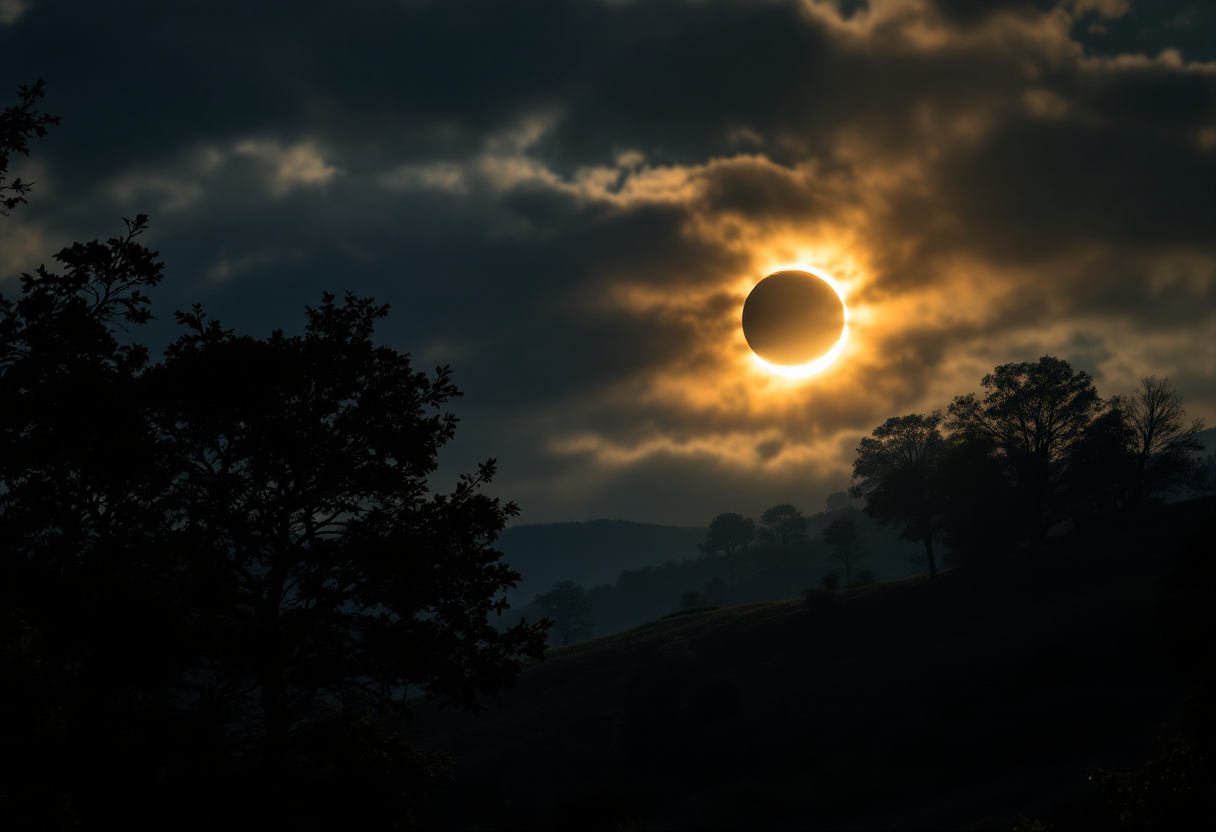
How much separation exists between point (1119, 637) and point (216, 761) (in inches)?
1788

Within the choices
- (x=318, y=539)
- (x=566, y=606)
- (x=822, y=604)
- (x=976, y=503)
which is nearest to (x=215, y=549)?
(x=318, y=539)

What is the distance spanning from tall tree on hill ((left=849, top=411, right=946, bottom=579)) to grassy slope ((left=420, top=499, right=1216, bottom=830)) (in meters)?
6.70

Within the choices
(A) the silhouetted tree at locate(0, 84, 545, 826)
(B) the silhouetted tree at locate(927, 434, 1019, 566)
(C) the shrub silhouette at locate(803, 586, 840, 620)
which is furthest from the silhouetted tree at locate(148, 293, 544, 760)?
(B) the silhouetted tree at locate(927, 434, 1019, 566)

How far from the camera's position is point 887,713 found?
44688mm

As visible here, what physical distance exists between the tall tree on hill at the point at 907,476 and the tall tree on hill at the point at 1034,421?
6.44 metres

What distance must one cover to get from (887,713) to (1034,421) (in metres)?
41.4

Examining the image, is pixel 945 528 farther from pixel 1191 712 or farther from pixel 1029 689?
pixel 1191 712

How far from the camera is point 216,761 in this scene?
17.9m

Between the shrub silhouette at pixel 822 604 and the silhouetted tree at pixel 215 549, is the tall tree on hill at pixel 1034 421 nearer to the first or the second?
the shrub silhouette at pixel 822 604

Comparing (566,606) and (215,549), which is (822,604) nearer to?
(215,549)

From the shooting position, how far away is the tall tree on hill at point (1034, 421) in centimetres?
7356

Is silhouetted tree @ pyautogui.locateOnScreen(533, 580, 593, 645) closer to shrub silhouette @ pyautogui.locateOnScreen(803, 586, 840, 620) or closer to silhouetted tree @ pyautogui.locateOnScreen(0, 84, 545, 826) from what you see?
shrub silhouette @ pyautogui.locateOnScreen(803, 586, 840, 620)

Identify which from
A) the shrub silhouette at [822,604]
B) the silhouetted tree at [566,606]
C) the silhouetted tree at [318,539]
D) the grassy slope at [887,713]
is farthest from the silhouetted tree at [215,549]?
the silhouetted tree at [566,606]

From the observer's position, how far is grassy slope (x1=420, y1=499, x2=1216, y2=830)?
34312 mm
